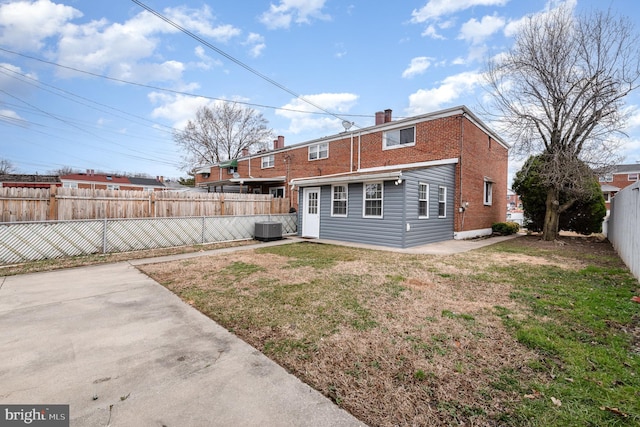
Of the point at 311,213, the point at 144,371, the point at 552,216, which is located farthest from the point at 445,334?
the point at 552,216

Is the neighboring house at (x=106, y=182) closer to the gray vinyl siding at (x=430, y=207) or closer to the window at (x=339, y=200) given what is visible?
the window at (x=339, y=200)

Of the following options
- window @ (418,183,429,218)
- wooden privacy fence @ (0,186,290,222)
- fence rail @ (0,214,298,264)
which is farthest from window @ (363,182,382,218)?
wooden privacy fence @ (0,186,290,222)

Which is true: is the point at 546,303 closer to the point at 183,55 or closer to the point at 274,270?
the point at 274,270

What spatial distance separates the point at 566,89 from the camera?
12.3 metres

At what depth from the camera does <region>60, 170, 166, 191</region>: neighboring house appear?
40.5 meters

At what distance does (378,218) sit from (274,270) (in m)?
5.82

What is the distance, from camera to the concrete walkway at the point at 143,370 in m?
2.15

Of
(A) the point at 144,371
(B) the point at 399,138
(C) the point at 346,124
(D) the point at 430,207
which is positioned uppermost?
(C) the point at 346,124

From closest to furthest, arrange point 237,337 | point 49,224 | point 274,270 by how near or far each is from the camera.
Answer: point 237,337
point 274,270
point 49,224

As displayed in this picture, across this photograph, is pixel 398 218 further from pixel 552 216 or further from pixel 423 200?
pixel 552 216

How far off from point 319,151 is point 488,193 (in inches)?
422

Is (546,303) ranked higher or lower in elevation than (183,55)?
lower

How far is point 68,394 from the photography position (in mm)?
2383

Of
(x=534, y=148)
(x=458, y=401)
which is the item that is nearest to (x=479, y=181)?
(x=534, y=148)
